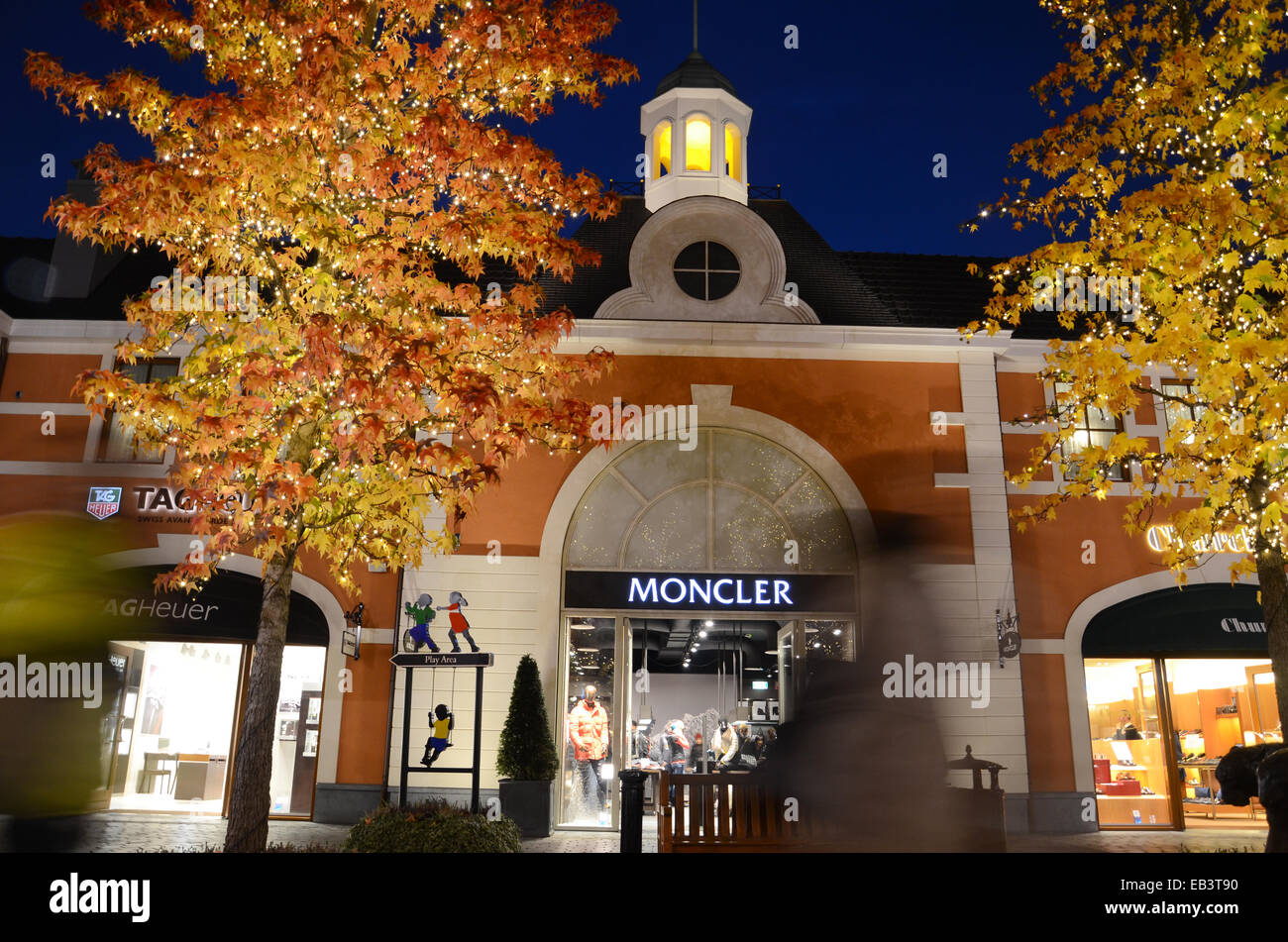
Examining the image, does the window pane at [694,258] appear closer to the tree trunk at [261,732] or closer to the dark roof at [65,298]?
the tree trunk at [261,732]

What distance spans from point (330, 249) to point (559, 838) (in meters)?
8.39

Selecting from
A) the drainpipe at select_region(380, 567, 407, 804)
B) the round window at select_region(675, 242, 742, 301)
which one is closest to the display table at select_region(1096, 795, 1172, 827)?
the round window at select_region(675, 242, 742, 301)

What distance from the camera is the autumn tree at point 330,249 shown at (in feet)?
28.5

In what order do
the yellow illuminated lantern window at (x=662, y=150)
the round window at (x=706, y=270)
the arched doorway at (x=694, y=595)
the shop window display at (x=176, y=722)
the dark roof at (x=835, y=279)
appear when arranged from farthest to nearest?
the yellow illuminated lantern window at (x=662, y=150)
the dark roof at (x=835, y=279)
the round window at (x=706, y=270)
the shop window display at (x=176, y=722)
the arched doorway at (x=694, y=595)

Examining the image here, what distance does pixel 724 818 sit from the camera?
907cm

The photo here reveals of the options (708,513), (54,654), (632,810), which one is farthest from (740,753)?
(54,654)

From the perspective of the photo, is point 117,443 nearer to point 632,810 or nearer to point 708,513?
point 708,513

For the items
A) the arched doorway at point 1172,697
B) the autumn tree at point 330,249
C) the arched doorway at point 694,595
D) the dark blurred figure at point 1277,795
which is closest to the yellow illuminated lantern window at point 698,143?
the arched doorway at point 694,595

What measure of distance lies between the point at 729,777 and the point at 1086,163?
838 centimetres

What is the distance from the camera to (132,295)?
15.7 metres

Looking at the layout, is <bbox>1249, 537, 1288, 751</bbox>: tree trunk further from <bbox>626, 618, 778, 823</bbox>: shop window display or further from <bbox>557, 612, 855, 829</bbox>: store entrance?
<bbox>626, 618, 778, 823</bbox>: shop window display

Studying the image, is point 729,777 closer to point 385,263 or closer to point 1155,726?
point 385,263

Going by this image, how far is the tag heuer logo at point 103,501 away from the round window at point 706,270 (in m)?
10.0
